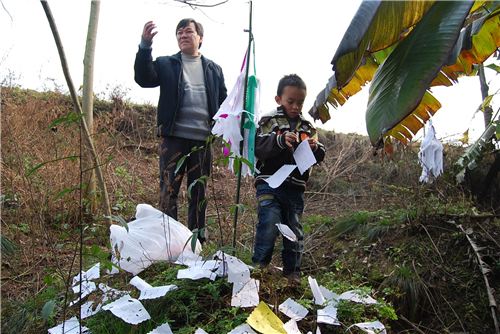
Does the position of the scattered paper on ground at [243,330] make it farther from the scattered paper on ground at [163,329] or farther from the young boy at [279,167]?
the young boy at [279,167]

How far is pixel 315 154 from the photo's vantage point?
2.56 metres

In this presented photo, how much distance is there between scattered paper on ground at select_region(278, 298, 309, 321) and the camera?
1863 millimetres

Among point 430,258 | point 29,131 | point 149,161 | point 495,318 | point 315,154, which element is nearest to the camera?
point 495,318

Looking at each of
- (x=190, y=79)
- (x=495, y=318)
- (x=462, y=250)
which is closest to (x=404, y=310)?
(x=495, y=318)

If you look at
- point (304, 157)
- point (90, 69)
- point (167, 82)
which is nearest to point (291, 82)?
point (304, 157)

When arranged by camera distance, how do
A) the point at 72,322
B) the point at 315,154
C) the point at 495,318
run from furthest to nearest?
the point at 315,154, the point at 495,318, the point at 72,322

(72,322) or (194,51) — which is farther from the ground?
(194,51)

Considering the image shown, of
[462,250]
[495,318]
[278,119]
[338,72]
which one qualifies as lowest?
[495,318]

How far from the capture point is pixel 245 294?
189 cm

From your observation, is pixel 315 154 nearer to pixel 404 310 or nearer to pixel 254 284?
pixel 254 284

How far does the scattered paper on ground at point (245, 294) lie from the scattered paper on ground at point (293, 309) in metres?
0.16

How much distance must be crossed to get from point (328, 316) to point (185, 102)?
2194 millimetres

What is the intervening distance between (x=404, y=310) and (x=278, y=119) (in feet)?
6.09

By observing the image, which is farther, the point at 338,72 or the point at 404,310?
the point at 404,310
